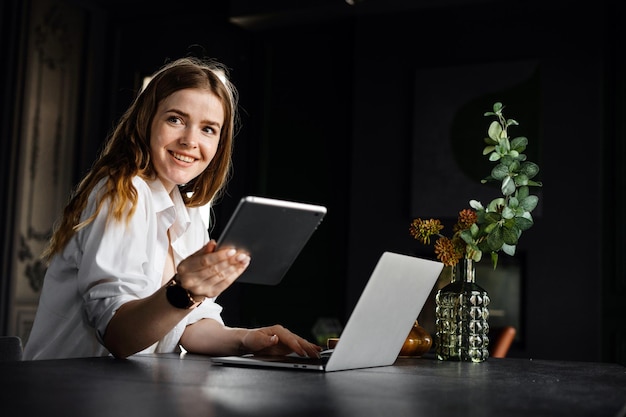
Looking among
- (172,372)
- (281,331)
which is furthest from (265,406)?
(281,331)

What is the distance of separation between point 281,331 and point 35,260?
3865mm

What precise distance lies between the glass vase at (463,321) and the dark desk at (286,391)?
23 centimetres

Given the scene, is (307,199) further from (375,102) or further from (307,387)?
(307,387)

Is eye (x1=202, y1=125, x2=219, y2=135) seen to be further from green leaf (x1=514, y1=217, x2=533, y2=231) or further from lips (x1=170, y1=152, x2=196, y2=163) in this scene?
green leaf (x1=514, y1=217, x2=533, y2=231)

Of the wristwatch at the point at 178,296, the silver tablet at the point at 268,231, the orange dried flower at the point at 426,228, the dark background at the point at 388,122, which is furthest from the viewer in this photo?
the dark background at the point at 388,122

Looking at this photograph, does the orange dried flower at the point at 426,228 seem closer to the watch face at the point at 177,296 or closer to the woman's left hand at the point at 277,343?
the woman's left hand at the point at 277,343

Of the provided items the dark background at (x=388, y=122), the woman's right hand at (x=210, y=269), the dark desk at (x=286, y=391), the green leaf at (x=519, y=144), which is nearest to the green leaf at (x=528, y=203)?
the green leaf at (x=519, y=144)

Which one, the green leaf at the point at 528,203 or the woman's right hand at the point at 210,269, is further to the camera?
the green leaf at the point at 528,203

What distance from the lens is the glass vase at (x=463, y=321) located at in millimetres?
1525

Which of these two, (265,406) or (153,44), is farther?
(153,44)

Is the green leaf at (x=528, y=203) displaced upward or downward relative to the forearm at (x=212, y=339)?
upward

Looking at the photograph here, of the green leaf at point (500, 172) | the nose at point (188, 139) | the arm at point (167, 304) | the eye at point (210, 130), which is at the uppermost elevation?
the eye at point (210, 130)

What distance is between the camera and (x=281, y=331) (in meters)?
1.47

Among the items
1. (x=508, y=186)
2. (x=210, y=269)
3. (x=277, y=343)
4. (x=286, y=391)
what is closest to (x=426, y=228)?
(x=508, y=186)
